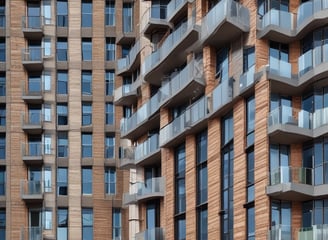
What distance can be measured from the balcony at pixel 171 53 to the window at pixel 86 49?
14259 mm

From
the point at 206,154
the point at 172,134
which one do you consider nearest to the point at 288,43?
the point at 206,154

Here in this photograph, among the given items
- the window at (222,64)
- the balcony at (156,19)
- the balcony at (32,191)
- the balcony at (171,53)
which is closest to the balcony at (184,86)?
the balcony at (171,53)

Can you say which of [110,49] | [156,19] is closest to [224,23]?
[156,19]

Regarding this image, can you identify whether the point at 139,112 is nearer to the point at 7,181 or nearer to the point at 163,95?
the point at 163,95

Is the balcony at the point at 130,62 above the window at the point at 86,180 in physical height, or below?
above

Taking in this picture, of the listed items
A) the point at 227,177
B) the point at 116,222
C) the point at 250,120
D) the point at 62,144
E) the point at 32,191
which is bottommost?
the point at 116,222

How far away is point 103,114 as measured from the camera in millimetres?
69438

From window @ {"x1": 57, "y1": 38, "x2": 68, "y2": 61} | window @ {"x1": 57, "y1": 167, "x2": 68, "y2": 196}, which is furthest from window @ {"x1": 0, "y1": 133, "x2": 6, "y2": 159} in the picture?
window @ {"x1": 57, "y1": 38, "x2": 68, "y2": 61}

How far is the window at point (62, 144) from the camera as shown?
69.2 metres

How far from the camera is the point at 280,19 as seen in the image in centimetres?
3978

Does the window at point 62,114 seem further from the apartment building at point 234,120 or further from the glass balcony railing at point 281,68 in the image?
the glass balcony railing at point 281,68

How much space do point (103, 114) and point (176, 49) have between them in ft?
66.0

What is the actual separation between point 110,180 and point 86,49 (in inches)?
388

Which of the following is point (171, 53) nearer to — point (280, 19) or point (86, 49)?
point (280, 19)
